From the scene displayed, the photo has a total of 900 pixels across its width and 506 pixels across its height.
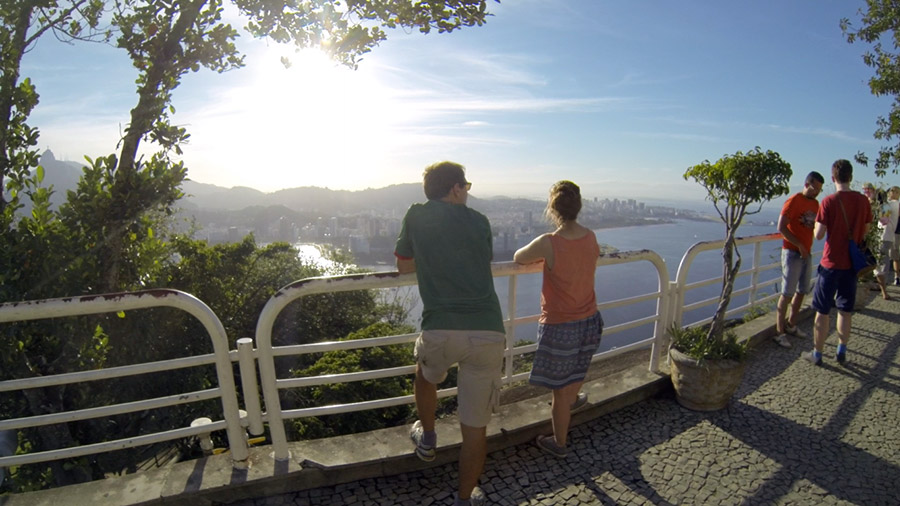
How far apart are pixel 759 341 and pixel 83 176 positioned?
22.6ft

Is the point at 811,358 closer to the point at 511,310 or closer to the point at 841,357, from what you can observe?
the point at 841,357

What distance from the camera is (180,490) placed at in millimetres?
2264

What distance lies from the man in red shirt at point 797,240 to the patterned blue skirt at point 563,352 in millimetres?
3144

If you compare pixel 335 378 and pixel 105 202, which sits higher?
pixel 105 202

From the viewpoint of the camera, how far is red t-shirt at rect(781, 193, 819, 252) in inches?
179

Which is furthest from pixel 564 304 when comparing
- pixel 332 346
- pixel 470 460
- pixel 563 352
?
pixel 332 346

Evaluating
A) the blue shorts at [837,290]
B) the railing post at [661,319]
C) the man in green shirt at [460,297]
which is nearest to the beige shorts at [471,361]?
the man in green shirt at [460,297]

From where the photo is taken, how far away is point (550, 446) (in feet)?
9.14

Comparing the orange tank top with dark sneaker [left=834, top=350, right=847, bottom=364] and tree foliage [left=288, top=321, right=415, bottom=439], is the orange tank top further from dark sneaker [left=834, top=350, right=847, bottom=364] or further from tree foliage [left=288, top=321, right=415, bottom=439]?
tree foliage [left=288, top=321, right=415, bottom=439]

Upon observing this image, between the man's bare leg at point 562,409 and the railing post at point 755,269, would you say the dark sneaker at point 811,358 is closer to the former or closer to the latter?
the railing post at point 755,269

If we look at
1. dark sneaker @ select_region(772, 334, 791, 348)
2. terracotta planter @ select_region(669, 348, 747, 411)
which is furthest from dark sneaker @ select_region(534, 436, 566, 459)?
dark sneaker @ select_region(772, 334, 791, 348)

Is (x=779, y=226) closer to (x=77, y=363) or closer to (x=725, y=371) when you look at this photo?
(x=725, y=371)

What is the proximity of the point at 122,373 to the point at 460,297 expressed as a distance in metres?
1.62

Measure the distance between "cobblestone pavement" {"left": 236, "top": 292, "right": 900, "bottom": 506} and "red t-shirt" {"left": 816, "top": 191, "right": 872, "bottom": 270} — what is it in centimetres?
106
